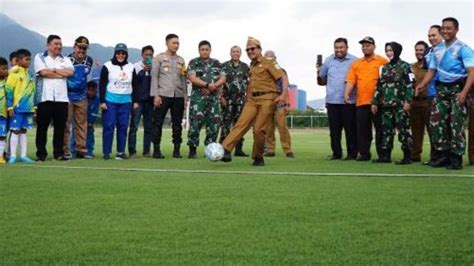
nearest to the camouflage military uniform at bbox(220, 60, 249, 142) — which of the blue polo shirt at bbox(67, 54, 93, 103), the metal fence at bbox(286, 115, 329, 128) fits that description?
the blue polo shirt at bbox(67, 54, 93, 103)

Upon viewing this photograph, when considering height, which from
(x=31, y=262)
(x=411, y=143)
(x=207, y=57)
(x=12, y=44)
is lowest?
(x=31, y=262)

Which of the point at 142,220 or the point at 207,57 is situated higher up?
the point at 207,57

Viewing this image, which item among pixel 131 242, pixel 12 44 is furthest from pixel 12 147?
pixel 12 44

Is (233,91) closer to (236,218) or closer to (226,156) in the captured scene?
A: (226,156)

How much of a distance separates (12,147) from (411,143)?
5.34m

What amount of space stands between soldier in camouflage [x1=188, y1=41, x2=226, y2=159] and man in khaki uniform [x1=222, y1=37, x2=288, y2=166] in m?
1.43

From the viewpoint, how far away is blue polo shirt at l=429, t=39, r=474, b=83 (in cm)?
722

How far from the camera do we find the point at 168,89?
941 cm

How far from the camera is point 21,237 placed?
3.33 metres

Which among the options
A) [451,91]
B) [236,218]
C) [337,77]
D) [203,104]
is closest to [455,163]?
[451,91]

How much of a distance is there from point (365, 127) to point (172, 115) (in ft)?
9.68

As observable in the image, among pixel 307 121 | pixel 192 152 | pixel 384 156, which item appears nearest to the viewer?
pixel 384 156

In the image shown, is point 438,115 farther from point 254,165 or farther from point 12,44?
point 12,44

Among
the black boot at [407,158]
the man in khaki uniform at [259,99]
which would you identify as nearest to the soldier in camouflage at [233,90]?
the man in khaki uniform at [259,99]
